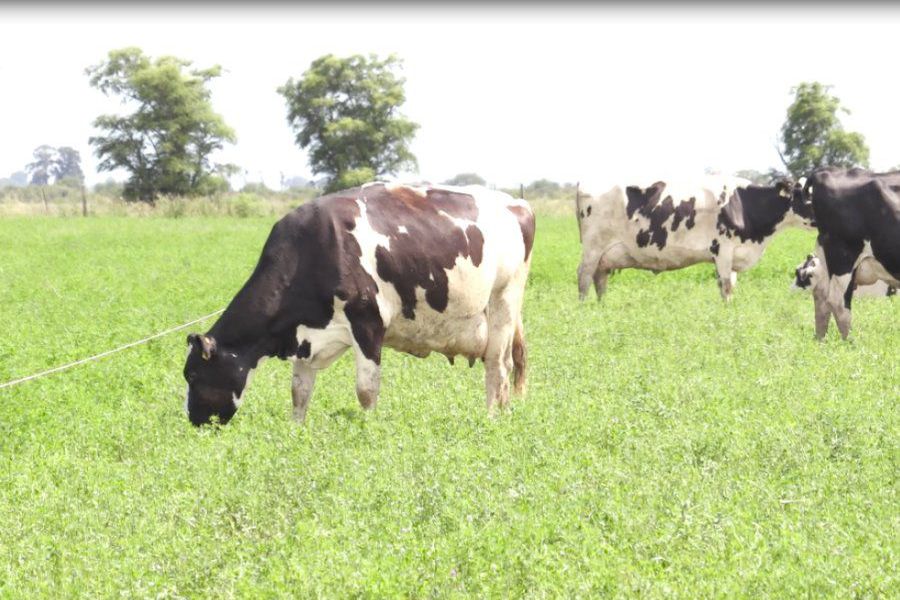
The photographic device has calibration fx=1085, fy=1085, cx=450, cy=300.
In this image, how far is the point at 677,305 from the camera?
58.7 ft

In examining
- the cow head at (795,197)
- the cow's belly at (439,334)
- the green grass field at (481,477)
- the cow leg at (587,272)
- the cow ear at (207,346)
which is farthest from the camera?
the cow leg at (587,272)

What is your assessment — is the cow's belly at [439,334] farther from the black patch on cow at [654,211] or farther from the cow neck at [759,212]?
the cow neck at [759,212]

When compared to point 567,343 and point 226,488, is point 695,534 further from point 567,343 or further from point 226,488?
point 567,343

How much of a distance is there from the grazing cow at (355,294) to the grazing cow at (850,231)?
19.3ft

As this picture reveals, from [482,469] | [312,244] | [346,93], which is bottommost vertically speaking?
[346,93]

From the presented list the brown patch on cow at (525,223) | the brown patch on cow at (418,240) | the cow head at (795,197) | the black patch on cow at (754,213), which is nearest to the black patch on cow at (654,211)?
the black patch on cow at (754,213)

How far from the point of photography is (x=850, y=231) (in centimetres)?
1443

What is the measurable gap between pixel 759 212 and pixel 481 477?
14.0 meters

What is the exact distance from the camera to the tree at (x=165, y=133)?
253 ft

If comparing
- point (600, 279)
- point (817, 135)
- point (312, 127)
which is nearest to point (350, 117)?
point (312, 127)

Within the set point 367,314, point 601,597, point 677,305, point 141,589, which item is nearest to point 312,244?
point 367,314

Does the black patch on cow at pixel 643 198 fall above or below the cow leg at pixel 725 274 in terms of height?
above

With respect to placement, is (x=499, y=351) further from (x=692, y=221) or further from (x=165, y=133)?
(x=165, y=133)

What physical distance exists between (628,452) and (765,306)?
10688 mm
